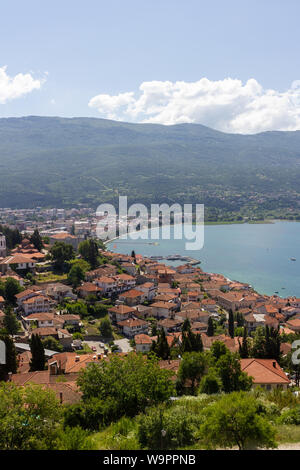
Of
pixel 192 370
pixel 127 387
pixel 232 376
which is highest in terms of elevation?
pixel 127 387

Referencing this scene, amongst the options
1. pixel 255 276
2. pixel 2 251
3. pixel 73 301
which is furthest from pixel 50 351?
pixel 255 276

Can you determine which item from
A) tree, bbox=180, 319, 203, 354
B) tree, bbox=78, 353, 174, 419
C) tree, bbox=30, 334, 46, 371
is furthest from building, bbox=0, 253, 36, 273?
tree, bbox=78, 353, 174, 419

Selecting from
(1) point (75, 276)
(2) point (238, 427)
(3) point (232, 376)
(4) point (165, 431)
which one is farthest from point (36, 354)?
(1) point (75, 276)

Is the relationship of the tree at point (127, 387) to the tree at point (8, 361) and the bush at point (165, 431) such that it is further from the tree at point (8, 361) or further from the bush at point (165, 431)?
the tree at point (8, 361)

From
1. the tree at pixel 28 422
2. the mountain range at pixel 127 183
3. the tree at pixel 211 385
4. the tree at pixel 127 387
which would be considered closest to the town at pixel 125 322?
the tree at pixel 211 385

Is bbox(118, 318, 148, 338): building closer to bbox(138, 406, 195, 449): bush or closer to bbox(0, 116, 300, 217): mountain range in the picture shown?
bbox(138, 406, 195, 449): bush

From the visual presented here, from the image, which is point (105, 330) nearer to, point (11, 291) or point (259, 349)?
point (11, 291)

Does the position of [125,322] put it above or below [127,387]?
below
